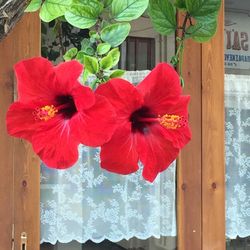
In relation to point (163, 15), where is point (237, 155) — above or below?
below

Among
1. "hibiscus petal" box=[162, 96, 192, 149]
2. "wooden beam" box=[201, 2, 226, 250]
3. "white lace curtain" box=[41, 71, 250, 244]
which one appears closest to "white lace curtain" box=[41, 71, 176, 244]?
"white lace curtain" box=[41, 71, 250, 244]

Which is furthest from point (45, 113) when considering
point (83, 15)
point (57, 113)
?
point (83, 15)

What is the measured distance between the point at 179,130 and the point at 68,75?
0.32 feet

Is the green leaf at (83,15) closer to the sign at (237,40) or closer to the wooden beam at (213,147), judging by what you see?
the wooden beam at (213,147)

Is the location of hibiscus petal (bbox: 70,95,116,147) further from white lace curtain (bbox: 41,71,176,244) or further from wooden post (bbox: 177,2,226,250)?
wooden post (bbox: 177,2,226,250)

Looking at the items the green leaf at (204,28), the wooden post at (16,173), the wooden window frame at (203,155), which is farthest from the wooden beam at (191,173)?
the green leaf at (204,28)

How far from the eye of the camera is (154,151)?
1.28ft

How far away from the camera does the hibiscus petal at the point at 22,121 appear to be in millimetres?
370

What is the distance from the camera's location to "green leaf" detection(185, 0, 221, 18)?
46cm

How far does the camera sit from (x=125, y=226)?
2.03 metres

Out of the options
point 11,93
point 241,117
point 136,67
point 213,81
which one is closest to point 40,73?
point 11,93

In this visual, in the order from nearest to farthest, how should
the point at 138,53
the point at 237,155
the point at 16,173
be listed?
the point at 16,173 < the point at 138,53 < the point at 237,155

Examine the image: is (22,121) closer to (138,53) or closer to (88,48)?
(88,48)

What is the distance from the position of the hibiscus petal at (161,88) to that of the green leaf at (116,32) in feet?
0.28
